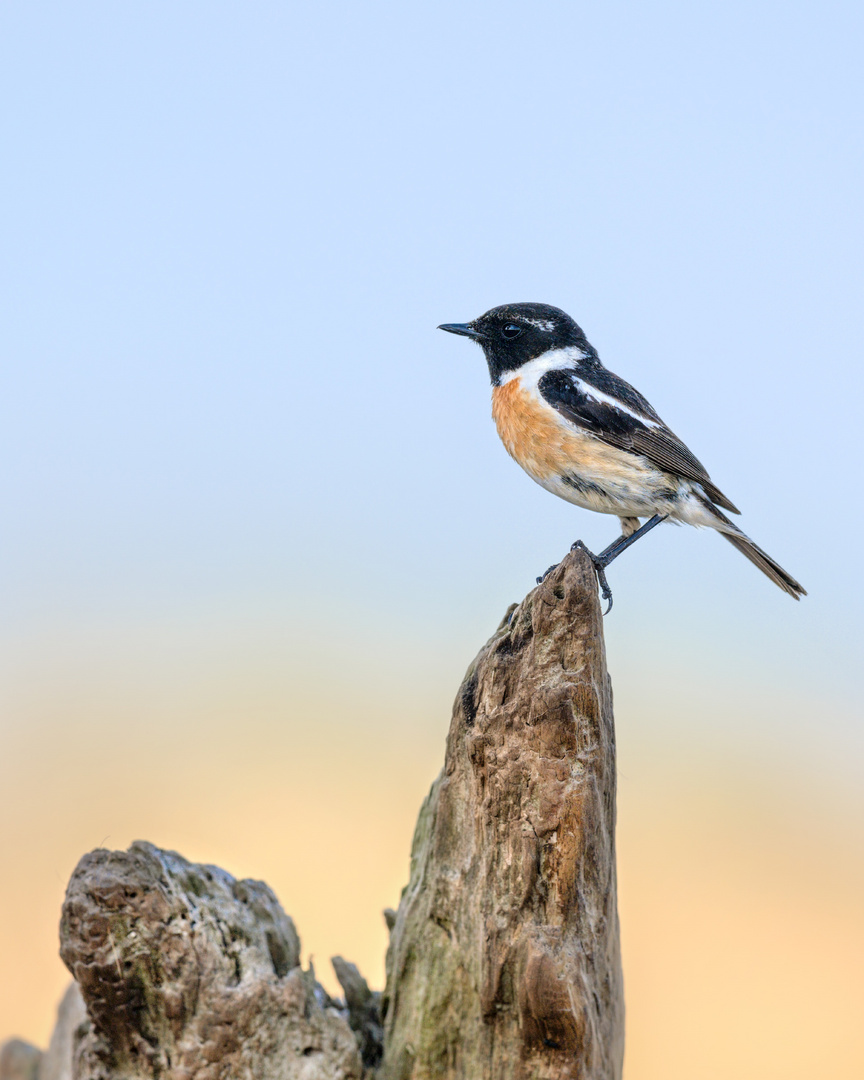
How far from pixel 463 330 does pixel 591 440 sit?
1.23 metres

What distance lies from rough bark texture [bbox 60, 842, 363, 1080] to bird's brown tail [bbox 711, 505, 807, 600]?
3.30m

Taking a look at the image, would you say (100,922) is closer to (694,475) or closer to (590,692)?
(590,692)

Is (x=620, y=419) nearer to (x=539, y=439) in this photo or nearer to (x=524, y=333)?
(x=539, y=439)

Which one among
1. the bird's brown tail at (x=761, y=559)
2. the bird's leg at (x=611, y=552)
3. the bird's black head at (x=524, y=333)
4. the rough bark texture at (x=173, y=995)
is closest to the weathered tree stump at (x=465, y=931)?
the rough bark texture at (x=173, y=995)

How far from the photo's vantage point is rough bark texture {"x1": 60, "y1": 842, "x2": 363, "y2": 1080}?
4414 mm

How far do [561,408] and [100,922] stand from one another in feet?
11.2

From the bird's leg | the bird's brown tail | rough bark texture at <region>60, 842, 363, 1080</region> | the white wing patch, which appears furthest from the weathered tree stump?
the bird's brown tail

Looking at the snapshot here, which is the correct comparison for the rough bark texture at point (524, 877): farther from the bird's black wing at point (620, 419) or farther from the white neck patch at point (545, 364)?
the white neck patch at point (545, 364)

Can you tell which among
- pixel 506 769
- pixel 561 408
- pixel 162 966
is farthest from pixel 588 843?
pixel 561 408

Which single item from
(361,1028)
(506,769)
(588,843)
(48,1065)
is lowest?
(48,1065)

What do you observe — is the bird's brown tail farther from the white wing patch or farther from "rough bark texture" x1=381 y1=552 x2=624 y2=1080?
"rough bark texture" x1=381 y1=552 x2=624 y2=1080

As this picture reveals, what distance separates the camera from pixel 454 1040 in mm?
4441

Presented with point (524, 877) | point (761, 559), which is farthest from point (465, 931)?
point (761, 559)

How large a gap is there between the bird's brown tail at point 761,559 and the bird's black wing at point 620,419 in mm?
120
